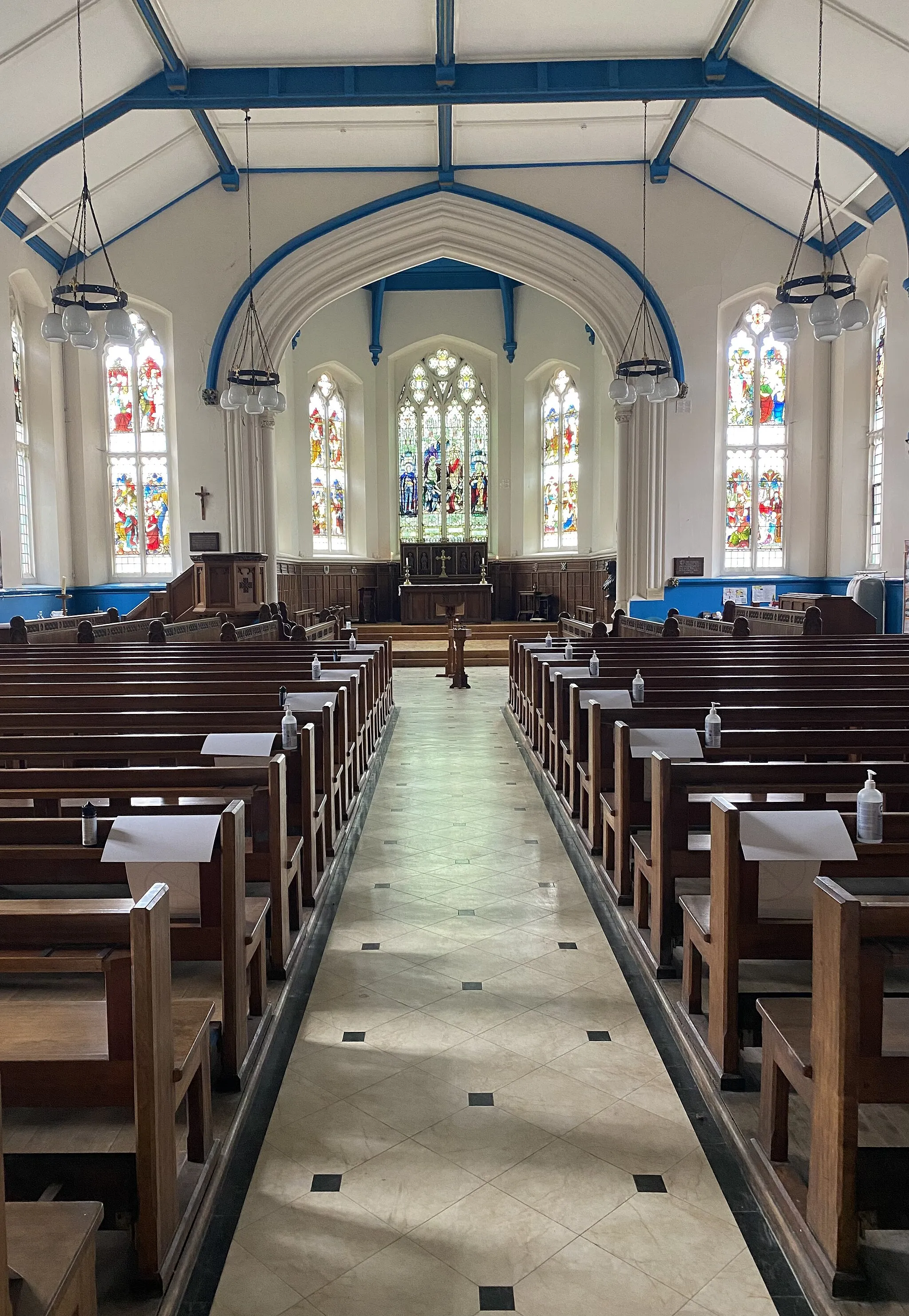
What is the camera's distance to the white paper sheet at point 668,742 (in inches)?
157

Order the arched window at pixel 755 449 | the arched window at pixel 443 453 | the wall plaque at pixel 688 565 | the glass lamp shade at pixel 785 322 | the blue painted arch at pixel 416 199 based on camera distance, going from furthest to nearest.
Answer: the arched window at pixel 443 453 < the arched window at pixel 755 449 < the wall plaque at pixel 688 565 < the blue painted arch at pixel 416 199 < the glass lamp shade at pixel 785 322

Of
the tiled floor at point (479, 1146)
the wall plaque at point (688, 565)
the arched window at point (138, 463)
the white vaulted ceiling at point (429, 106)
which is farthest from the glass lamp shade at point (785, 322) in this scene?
the arched window at point (138, 463)

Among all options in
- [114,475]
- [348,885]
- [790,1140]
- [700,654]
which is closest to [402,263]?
[114,475]

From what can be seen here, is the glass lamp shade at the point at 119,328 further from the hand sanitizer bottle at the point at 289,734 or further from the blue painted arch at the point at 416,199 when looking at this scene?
the blue painted arch at the point at 416,199

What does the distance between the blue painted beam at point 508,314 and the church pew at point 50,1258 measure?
20.7 metres

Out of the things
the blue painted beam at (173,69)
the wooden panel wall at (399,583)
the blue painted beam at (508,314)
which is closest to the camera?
the blue painted beam at (173,69)

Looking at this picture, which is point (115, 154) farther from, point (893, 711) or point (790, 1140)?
point (790, 1140)

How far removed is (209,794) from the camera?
3402 mm

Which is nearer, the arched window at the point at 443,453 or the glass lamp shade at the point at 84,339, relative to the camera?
the glass lamp shade at the point at 84,339

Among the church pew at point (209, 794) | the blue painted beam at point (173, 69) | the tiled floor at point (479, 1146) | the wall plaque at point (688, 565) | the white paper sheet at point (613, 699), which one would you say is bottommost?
the tiled floor at point (479, 1146)

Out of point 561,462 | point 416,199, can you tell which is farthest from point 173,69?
point 561,462

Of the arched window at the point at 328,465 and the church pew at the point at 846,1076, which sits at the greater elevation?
the arched window at the point at 328,465

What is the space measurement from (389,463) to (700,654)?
612 inches

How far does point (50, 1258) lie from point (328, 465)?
20.5 meters
